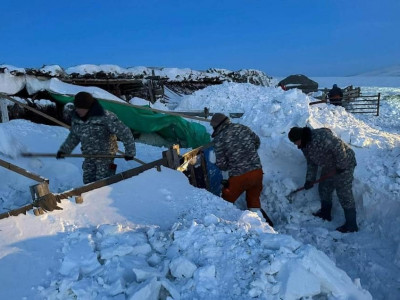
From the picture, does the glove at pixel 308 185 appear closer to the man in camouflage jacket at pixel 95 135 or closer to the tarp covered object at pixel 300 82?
the man in camouflage jacket at pixel 95 135

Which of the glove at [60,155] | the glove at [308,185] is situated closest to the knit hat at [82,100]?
the glove at [60,155]

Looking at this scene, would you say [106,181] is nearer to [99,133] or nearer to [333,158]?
[99,133]

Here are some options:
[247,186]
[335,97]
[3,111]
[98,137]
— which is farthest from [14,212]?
[335,97]

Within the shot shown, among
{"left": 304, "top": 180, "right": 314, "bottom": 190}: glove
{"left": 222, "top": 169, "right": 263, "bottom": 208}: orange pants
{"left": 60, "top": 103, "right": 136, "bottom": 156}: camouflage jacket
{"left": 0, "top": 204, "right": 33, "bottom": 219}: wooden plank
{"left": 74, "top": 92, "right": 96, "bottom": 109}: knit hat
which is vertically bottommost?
{"left": 304, "top": 180, "right": 314, "bottom": 190}: glove

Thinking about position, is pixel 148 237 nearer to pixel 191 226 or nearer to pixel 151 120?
pixel 191 226

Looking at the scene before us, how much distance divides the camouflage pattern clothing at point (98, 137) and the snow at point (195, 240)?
0.56 metres

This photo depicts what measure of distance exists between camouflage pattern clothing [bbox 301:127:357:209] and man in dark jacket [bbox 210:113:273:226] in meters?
0.79

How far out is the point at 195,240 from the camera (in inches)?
103

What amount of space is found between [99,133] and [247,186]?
2057 millimetres

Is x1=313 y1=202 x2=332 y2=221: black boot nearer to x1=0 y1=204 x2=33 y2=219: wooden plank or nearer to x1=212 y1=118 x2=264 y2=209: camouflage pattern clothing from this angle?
x1=212 y1=118 x2=264 y2=209: camouflage pattern clothing

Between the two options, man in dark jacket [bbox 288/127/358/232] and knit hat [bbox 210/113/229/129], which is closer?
knit hat [bbox 210/113/229/129]

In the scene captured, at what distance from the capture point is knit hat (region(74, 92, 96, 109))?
3.93 meters

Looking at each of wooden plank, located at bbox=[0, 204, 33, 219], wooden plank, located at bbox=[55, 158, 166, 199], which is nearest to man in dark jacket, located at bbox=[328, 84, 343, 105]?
wooden plank, located at bbox=[55, 158, 166, 199]

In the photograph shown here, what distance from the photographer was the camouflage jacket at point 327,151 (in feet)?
15.3
